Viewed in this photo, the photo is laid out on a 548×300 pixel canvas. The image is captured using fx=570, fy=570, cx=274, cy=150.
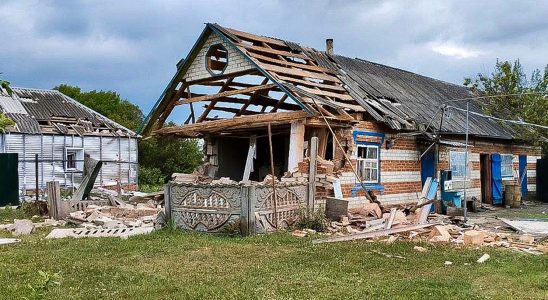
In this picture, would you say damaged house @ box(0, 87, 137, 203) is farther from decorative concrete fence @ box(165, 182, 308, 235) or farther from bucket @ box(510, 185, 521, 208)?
bucket @ box(510, 185, 521, 208)

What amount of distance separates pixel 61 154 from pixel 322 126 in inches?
694

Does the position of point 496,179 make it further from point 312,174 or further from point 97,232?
point 97,232

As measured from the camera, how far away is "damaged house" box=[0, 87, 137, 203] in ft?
87.9

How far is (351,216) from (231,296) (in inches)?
293

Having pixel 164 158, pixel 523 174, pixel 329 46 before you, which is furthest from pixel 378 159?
pixel 164 158

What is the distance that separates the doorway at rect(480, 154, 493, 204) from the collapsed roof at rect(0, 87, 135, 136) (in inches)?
718

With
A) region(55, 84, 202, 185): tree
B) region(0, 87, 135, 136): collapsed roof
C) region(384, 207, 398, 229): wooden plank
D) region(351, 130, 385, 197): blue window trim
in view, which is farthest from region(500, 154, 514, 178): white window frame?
region(55, 84, 202, 185): tree

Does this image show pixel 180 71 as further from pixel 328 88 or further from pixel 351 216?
pixel 351 216

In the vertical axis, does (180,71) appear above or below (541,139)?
A: above

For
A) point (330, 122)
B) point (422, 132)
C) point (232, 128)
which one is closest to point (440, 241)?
point (330, 122)

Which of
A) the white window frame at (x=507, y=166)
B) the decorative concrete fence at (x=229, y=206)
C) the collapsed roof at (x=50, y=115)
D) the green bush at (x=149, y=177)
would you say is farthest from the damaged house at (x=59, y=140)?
the white window frame at (x=507, y=166)

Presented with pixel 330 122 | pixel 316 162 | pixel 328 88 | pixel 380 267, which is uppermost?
pixel 328 88

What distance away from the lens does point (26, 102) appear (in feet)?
96.8

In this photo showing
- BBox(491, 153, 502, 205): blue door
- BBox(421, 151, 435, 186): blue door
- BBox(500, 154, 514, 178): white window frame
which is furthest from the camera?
BBox(500, 154, 514, 178): white window frame
